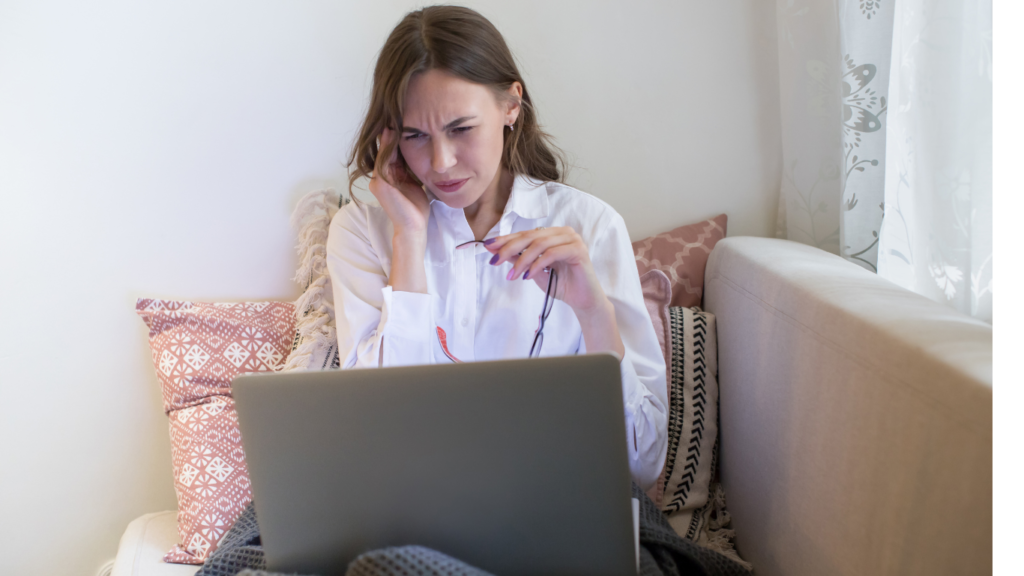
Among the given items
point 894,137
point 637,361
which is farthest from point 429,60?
point 894,137

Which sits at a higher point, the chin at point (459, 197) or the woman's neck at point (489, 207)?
the chin at point (459, 197)

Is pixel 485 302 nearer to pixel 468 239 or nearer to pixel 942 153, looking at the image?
pixel 468 239

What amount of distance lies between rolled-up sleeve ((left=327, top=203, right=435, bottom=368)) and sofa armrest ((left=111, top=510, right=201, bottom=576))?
449 mm

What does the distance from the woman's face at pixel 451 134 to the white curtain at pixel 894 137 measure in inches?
23.2

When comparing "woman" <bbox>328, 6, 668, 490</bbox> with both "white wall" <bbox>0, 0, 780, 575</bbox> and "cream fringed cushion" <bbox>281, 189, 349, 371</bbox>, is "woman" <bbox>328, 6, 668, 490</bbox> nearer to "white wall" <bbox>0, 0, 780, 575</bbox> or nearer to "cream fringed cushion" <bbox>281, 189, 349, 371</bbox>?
"cream fringed cushion" <bbox>281, 189, 349, 371</bbox>

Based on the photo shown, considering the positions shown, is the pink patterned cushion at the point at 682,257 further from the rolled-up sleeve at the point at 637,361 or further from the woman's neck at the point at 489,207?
the woman's neck at the point at 489,207

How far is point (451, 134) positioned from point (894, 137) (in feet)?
2.14

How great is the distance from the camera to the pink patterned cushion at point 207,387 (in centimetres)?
112

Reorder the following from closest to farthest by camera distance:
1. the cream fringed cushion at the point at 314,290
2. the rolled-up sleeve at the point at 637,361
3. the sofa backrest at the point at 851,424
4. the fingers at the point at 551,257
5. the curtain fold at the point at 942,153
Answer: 1. the sofa backrest at the point at 851,424
2. the curtain fold at the point at 942,153
3. the fingers at the point at 551,257
4. the rolled-up sleeve at the point at 637,361
5. the cream fringed cushion at the point at 314,290

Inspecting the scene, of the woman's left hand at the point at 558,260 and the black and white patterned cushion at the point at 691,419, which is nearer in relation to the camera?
the woman's left hand at the point at 558,260

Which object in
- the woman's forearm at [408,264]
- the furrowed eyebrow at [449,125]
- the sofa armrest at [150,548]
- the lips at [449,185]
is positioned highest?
the furrowed eyebrow at [449,125]

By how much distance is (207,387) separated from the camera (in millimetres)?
1228

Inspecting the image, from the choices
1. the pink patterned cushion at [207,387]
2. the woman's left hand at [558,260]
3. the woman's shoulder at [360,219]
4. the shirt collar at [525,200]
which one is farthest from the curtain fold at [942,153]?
the pink patterned cushion at [207,387]

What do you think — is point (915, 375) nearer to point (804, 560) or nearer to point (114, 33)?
point (804, 560)
